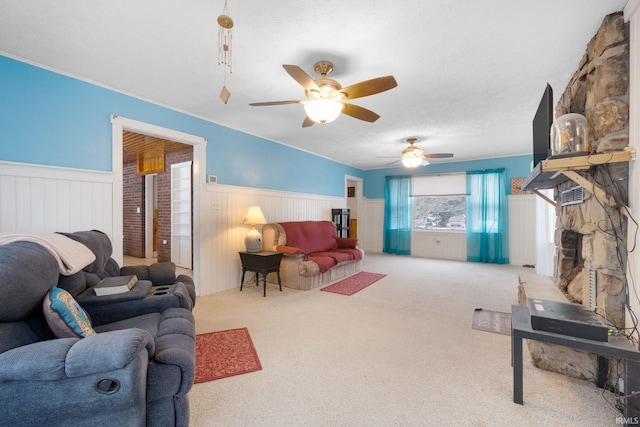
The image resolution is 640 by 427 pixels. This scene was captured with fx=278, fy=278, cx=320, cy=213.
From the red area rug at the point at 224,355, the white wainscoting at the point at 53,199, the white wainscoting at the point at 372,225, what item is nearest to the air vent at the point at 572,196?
the red area rug at the point at 224,355

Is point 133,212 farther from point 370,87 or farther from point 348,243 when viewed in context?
point 370,87

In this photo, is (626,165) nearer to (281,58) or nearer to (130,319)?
(281,58)

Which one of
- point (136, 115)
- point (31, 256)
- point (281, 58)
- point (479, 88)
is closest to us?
point (31, 256)

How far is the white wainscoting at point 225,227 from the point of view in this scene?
3855 millimetres

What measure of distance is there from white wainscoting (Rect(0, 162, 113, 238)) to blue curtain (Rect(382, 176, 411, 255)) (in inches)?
238

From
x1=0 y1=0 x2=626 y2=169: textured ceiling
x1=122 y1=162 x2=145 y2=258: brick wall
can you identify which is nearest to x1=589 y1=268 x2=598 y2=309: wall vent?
x1=0 y1=0 x2=626 y2=169: textured ceiling

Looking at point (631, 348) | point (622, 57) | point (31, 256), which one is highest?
point (622, 57)

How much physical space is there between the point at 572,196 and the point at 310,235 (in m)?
3.48

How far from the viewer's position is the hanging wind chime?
1551 mm

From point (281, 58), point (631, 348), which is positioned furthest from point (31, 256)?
point (631, 348)

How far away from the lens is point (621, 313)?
5.64 ft

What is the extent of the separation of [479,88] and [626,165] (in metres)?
1.60

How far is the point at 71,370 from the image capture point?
3.30ft

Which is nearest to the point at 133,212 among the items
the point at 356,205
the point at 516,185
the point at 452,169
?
the point at 356,205
